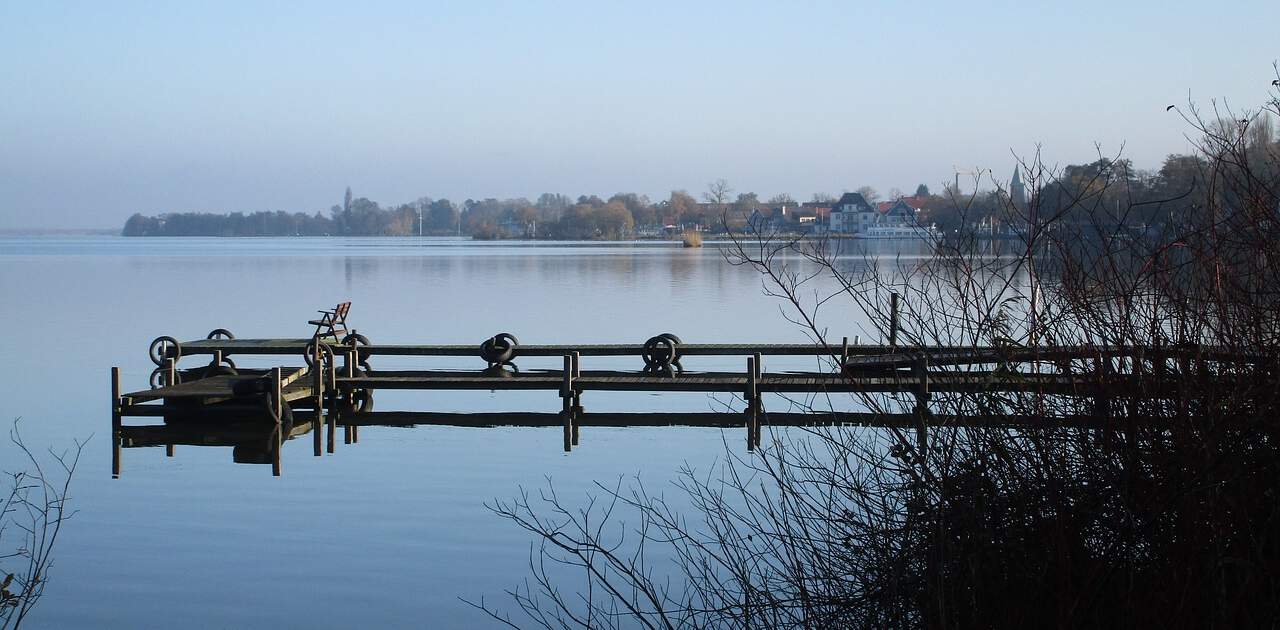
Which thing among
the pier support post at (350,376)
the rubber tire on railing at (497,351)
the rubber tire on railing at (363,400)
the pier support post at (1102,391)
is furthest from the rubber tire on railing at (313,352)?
the pier support post at (1102,391)

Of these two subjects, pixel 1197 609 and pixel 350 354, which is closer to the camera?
pixel 1197 609

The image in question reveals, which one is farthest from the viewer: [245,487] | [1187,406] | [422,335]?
[422,335]

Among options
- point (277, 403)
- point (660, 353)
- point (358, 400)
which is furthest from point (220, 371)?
point (660, 353)

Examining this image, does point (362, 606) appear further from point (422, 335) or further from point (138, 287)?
point (138, 287)

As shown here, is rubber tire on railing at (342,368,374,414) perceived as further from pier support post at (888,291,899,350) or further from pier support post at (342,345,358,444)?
pier support post at (888,291,899,350)

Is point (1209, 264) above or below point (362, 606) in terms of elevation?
above

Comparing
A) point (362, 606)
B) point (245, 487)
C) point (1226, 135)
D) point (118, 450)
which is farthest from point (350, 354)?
point (1226, 135)

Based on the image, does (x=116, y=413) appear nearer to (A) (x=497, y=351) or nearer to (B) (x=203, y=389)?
(B) (x=203, y=389)

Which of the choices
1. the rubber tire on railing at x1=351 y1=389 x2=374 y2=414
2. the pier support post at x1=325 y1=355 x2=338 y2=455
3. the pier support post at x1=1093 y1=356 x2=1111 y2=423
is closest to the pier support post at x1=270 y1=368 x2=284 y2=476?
the pier support post at x1=325 y1=355 x2=338 y2=455

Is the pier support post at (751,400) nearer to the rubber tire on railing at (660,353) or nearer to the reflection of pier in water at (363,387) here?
the reflection of pier in water at (363,387)

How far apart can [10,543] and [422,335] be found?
2037 centimetres

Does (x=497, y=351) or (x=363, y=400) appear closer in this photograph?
(x=497, y=351)

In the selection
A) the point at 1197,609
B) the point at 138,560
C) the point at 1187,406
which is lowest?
the point at 138,560

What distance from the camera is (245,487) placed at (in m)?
13.4
